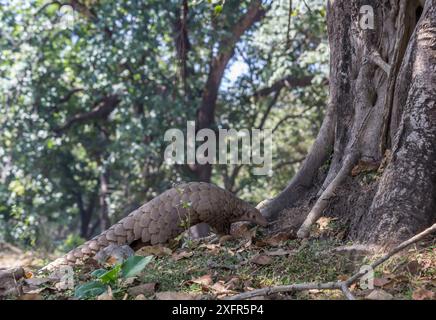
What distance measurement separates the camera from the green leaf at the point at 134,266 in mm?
2574

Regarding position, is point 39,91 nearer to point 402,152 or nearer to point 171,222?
point 171,222

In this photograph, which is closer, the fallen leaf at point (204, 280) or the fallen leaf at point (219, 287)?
the fallen leaf at point (219, 287)

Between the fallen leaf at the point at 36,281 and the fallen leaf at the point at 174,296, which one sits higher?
the fallen leaf at the point at 174,296

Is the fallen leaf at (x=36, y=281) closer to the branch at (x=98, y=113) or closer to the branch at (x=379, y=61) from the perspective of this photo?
the branch at (x=379, y=61)

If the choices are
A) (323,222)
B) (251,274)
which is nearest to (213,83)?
(323,222)

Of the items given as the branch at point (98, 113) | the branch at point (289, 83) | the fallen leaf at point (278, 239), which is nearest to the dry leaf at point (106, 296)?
the fallen leaf at point (278, 239)

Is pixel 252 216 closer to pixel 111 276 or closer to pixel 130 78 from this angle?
pixel 111 276

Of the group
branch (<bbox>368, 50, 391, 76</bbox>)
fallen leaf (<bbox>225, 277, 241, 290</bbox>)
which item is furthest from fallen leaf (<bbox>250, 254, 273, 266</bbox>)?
branch (<bbox>368, 50, 391, 76</bbox>)

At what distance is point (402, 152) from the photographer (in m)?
3.05

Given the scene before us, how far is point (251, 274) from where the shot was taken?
2.82 m
